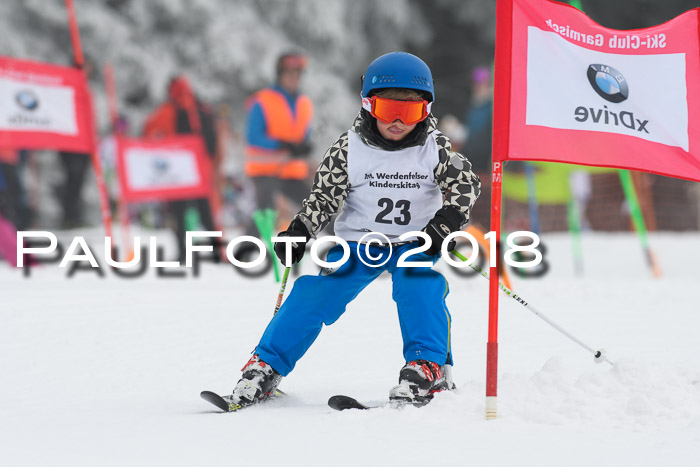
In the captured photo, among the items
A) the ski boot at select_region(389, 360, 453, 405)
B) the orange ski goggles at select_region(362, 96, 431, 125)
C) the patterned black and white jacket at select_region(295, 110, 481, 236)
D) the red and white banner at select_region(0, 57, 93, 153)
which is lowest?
the ski boot at select_region(389, 360, 453, 405)

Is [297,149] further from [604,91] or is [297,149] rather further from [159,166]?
[604,91]

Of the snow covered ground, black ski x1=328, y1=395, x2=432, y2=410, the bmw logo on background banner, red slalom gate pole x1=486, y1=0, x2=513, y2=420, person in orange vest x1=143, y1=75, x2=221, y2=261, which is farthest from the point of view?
person in orange vest x1=143, y1=75, x2=221, y2=261

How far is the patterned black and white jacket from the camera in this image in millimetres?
3312

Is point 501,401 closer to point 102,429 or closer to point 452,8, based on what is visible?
point 102,429

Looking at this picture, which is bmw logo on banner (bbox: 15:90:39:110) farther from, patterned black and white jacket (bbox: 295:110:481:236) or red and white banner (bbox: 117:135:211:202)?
patterned black and white jacket (bbox: 295:110:481:236)

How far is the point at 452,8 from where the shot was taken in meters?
18.5

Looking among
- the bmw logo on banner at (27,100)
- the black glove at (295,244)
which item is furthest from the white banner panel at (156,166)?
the black glove at (295,244)

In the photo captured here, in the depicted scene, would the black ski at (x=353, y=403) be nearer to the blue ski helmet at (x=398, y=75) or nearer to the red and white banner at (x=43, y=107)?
the blue ski helmet at (x=398, y=75)

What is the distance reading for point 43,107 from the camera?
7.35 m

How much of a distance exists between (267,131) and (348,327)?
314 centimetres

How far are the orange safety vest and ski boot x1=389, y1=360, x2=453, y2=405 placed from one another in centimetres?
448

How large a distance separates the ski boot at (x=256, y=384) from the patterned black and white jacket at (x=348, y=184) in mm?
515

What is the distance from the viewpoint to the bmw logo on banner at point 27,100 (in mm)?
7238

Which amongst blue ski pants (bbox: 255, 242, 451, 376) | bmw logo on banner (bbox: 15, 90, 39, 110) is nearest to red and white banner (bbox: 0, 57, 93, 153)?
bmw logo on banner (bbox: 15, 90, 39, 110)
